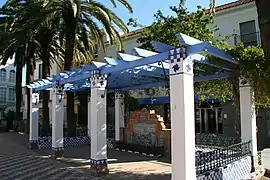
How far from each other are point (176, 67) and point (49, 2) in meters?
9.88

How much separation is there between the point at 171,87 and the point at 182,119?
768 millimetres

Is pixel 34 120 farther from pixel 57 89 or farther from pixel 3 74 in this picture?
pixel 3 74

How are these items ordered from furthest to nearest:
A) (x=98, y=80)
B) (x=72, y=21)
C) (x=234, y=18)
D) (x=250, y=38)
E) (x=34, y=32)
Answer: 1. (x=234, y=18)
2. (x=250, y=38)
3. (x=34, y=32)
4. (x=72, y=21)
5. (x=98, y=80)

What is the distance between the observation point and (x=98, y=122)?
34.0 feet

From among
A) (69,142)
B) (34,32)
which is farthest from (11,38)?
(69,142)

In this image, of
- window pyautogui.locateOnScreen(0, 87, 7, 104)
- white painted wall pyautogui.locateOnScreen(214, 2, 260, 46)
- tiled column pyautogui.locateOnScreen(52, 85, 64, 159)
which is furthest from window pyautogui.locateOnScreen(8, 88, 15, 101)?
tiled column pyautogui.locateOnScreen(52, 85, 64, 159)

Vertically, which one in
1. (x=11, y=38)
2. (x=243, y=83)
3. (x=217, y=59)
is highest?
(x=11, y=38)

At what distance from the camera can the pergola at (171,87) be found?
679 cm

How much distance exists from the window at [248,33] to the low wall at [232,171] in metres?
13.3

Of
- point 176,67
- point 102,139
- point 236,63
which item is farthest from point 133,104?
point 176,67

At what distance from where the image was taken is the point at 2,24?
2267 cm

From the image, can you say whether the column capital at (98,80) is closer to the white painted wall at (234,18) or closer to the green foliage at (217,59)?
the green foliage at (217,59)

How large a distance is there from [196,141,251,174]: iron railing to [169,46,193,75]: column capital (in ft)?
7.52

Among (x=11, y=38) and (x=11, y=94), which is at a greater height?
(x=11, y=38)
